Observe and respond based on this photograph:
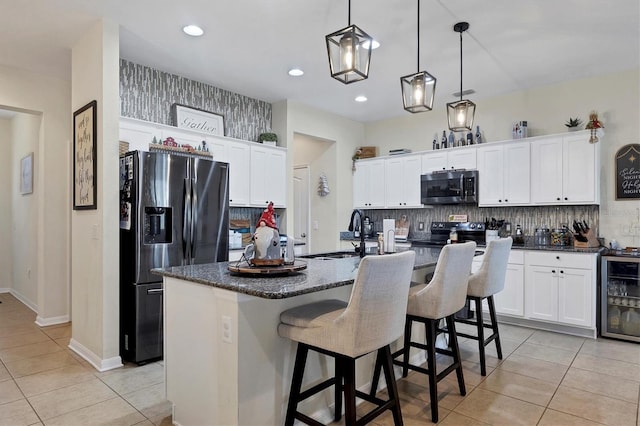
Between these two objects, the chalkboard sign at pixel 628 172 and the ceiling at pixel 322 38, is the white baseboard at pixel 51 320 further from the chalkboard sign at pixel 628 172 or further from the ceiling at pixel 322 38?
the chalkboard sign at pixel 628 172

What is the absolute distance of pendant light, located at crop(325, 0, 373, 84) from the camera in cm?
216

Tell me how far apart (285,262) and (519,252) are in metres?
3.26

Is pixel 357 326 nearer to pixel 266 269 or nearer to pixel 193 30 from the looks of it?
pixel 266 269

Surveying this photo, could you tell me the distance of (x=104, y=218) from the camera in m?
3.20

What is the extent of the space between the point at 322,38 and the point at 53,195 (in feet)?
11.9

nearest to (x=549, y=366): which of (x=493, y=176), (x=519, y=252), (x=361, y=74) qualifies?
(x=519, y=252)

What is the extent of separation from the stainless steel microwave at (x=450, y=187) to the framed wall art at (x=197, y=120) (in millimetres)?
2896

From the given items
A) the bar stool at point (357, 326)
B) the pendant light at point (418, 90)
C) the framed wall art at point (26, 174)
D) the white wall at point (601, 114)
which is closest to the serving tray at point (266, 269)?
the bar stool at point (357, 326)

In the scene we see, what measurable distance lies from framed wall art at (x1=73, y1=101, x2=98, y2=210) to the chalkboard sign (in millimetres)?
5313

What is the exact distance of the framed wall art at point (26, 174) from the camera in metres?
5.20

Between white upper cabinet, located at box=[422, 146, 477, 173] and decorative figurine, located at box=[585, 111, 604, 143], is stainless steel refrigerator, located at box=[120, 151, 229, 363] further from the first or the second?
decorative figurine, located at box=[585, 111, 604, 143]

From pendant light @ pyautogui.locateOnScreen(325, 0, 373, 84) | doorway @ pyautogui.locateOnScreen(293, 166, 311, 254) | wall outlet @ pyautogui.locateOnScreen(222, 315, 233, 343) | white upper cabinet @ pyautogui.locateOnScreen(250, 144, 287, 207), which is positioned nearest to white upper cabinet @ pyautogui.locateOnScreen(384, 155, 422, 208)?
doorway @ pyautogui.locateOnScreen(293, 166, 311, 254)

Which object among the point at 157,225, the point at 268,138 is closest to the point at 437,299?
the point at 157,225

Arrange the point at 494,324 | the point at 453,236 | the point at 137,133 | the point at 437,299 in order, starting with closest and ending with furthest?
the point at 437,299, the point at 494,324, the point at 137,133, the point at 453,236
